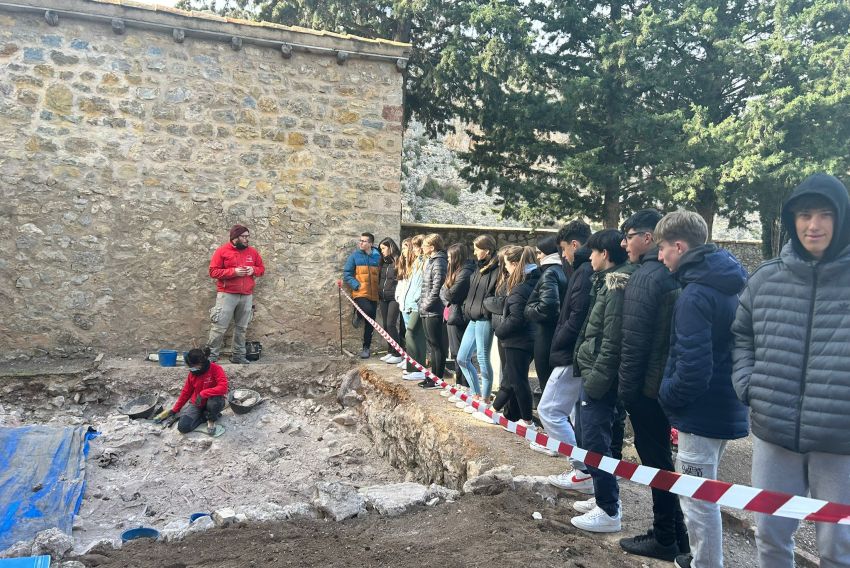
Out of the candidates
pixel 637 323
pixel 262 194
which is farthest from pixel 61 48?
pixel 637 323

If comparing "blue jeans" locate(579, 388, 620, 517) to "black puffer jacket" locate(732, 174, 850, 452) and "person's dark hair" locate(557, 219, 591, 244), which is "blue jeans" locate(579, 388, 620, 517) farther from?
"person's dark hair" locate(557, 219, 591, 244)

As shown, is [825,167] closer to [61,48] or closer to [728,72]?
[728,72]

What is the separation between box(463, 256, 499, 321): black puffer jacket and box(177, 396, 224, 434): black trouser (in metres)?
2.89

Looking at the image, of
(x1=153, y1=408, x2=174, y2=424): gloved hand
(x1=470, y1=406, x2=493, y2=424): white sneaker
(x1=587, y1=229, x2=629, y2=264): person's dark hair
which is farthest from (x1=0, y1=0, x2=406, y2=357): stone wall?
(x1=587, y1=229, x2=629, y2=264): person's dark hair

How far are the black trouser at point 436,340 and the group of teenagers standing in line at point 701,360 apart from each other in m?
1.68

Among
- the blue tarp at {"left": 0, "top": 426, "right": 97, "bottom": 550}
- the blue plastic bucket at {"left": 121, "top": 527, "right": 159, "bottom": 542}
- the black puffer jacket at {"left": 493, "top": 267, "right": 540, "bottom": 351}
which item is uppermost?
the black puffer jacket at {"left": 493, "top": 267, "right": 540, "bottom": 351}

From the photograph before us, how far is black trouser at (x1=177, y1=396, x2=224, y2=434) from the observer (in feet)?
20.7

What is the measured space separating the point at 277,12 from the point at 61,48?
5.77m

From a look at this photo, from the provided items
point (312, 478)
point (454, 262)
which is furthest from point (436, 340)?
point (312, 478)

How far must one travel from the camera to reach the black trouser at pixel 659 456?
301 cm

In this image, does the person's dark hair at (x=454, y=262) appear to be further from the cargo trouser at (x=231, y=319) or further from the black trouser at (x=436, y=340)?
the cargo trouser at (x=231, y=319)

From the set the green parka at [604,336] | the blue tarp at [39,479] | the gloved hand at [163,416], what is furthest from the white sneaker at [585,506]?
the gloved hand at [163,416]

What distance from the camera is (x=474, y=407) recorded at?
5.41m

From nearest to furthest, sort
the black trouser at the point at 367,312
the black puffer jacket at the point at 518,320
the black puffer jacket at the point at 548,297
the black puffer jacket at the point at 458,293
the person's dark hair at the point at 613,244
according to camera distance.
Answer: the person's dark hair at the point at 613,244 < the black puffer jacket at the point at 548,297 < the black puffer jacket at the point at 518,320 < the black puffer jacket at the point at 458,293 < the black trouser at the point at 367,312
